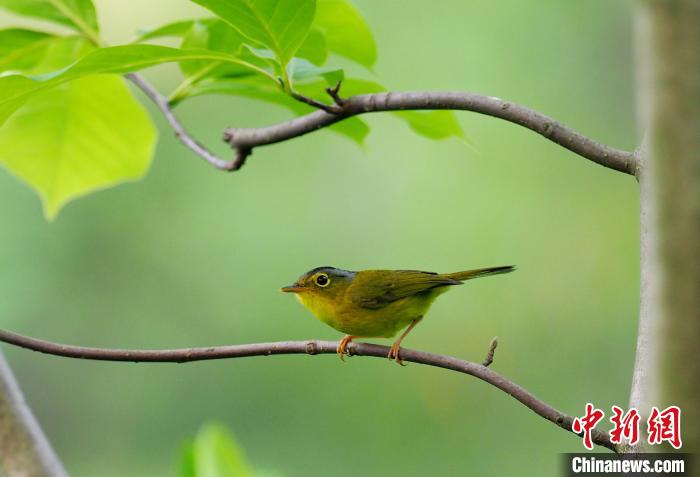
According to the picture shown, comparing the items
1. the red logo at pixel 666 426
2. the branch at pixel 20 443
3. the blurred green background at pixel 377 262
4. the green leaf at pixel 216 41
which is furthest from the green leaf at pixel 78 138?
the blurred green background at pixel 377 262

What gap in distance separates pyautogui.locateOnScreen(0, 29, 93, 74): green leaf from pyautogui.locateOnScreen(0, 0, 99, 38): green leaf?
0.13ft

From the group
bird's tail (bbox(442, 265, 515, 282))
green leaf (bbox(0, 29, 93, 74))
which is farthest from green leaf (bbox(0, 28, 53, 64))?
bird's tail (bbox(442, 265, 515, 282))

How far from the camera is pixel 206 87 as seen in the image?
6.62 ft

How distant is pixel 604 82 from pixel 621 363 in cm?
189

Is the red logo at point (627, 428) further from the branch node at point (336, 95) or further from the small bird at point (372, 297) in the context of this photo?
the small bird at point (372, 297)

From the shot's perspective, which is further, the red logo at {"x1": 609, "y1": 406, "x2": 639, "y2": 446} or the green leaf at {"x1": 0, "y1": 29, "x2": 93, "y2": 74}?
the green leaf at {"x1": 0, "y1": 29, "x2": 93, "y2": 74}

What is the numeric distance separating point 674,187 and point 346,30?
1475mm

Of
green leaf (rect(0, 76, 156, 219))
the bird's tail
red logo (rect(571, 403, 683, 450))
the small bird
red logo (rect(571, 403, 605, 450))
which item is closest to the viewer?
red logo (rect(571, 403, 683, 450))

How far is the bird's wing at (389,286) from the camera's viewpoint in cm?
271

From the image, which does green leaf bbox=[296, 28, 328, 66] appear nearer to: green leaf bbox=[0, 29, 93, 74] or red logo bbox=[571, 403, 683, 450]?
green leaf bbox=[0, 29, 93, 74]

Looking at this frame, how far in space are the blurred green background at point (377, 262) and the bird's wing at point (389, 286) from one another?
2.36 meters

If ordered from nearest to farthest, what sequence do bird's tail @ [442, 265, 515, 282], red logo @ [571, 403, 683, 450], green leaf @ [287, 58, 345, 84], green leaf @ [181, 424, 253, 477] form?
red logo @ [571, 403, 683, 450], green leaf @ [181, 424, 253, 477], green leaf @ [287, 58, 345, 84], bird's tail @ [442, 265, 515, 282]

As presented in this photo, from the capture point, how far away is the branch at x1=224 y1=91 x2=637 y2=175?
1.31 m

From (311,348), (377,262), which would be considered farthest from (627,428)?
(377,262)
